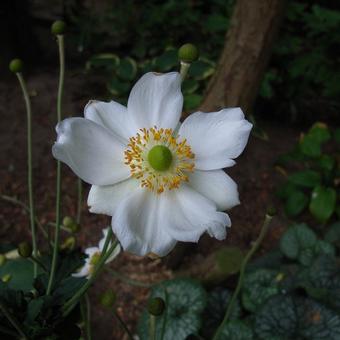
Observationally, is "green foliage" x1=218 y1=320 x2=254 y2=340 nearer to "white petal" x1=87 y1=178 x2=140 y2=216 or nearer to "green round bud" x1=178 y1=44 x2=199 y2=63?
"white petal" x1=87 y1=178 x2=140 y2=216

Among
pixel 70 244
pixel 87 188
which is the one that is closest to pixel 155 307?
pixel 70 244

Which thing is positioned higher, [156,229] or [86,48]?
[156,229]

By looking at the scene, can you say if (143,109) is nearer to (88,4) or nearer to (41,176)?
(41,176)

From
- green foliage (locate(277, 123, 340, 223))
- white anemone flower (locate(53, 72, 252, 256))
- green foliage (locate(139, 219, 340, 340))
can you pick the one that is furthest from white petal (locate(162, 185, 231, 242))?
green foliage (locate(277, 123, 340, 223))

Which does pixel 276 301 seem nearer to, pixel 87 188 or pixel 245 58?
Result: pixel 245 58

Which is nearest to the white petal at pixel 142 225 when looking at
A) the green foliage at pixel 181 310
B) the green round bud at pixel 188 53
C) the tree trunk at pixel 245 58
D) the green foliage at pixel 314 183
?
the green round bud at pixel 188 53

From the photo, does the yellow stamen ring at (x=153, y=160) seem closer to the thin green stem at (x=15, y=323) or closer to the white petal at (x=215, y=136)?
the white petal at (x=215, y=136)

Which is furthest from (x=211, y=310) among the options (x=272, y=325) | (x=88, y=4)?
(x=88, y=4)
